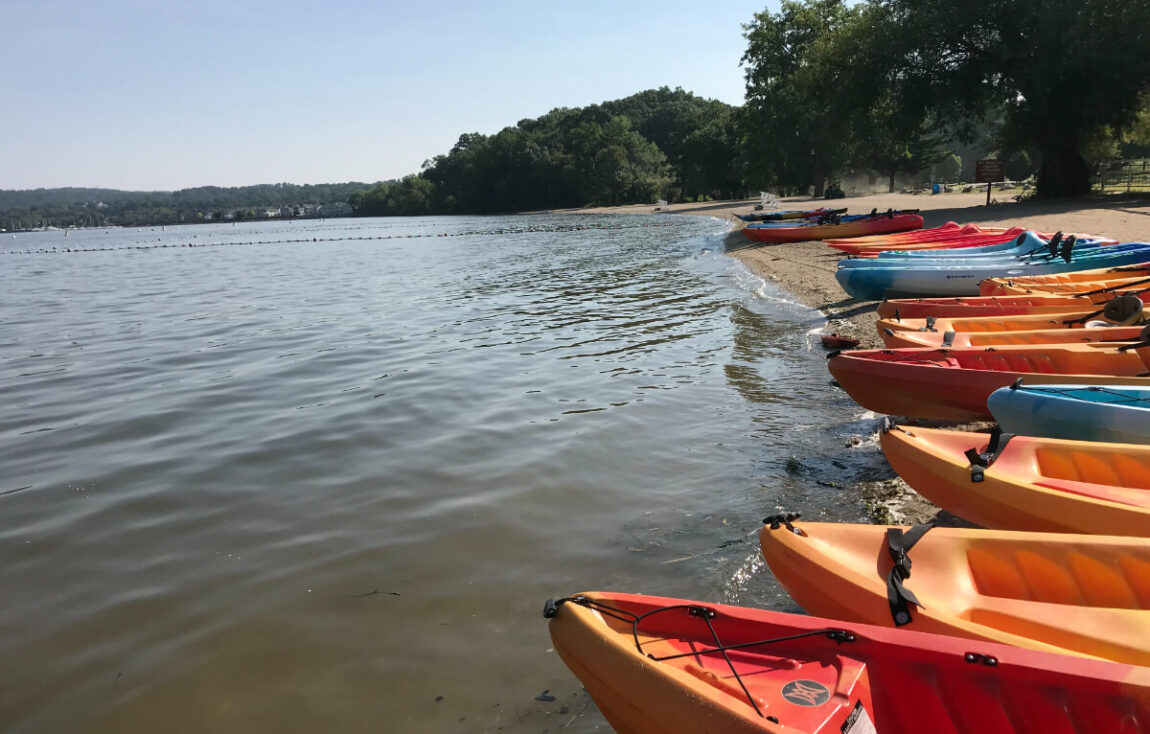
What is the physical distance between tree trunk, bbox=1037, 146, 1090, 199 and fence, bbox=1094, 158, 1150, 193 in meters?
5.83

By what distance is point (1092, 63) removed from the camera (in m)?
22.2

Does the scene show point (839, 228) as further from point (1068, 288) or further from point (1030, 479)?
point (1030, 479)

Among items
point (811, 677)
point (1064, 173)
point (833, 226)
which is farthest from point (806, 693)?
point (1064, 173)

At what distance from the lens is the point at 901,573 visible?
291 cm

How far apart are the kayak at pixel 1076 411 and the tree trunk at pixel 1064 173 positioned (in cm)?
2615

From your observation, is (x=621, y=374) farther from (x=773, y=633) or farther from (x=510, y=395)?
(x=773, y=633)

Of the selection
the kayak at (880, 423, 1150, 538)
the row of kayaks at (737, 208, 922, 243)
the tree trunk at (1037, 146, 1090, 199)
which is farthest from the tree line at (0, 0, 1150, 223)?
the kayak at (880, 423, 1150, 538)

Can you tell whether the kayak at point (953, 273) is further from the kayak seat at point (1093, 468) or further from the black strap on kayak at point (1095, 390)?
the kayak seat at point (1093, 468)

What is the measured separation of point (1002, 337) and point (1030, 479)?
3154 mm

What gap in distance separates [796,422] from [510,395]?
334cm

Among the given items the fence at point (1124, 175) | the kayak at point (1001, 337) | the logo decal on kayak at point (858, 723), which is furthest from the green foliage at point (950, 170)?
the logo decal on kayak at point (858, 723)

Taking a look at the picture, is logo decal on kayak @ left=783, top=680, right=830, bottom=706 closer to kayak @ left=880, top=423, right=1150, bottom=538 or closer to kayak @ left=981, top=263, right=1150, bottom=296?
kayak @ left=880, top=423, right=1150, bottom=538

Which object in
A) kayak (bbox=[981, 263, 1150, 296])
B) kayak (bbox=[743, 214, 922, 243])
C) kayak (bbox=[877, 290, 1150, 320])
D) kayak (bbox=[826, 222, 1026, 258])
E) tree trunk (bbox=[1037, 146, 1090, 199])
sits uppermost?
tree trunk (bbox=[1037, 146, 1090, 199])

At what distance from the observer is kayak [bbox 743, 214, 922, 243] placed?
1942 cm
